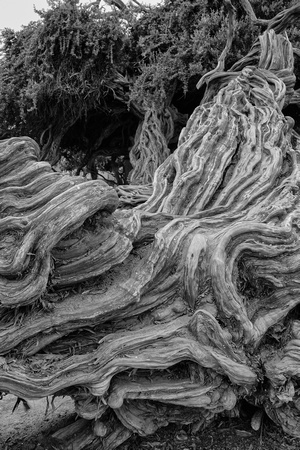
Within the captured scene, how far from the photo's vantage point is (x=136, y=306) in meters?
3.60

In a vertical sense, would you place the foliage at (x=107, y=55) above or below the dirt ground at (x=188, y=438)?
above

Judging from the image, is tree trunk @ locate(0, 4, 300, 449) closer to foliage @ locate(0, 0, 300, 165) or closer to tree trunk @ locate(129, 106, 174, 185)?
tree trunk @ locate(129, 106, 174, 185)

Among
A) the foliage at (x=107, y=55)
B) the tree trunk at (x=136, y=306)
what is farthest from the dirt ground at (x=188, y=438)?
the foliage at (x=107, y=55)

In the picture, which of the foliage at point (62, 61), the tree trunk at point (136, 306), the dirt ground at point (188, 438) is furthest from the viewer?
the foliage at point (62, 61)

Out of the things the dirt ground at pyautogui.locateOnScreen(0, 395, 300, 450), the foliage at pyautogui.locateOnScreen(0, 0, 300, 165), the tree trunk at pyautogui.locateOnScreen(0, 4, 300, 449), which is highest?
the foliage at pyautogui.locateOnScreen(0, 0, 300, 165)

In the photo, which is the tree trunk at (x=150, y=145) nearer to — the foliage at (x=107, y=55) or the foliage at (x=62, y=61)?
the foliage at (x=107, y=55)

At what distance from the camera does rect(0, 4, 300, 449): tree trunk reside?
3240mm

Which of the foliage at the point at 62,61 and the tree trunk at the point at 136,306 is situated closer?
the tree trunk at the point at 136,306

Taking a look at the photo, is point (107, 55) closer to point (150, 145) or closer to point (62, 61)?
point (62, 61)

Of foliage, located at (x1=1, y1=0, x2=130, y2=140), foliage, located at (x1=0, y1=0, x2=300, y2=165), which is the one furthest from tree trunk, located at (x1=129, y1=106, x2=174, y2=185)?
foliage, located at (x1=1, y1=0, x2=130, y2=140)

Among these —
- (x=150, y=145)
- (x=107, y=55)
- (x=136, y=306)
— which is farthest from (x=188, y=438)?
(x=107, y=55)

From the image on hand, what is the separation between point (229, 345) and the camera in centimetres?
348

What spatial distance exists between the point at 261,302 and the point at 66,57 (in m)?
6.02

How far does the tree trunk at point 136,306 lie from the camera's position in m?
3.24
